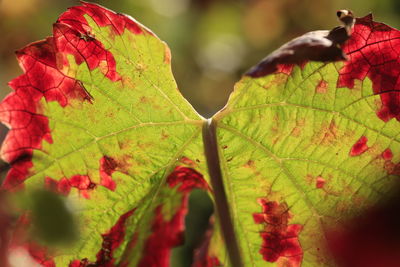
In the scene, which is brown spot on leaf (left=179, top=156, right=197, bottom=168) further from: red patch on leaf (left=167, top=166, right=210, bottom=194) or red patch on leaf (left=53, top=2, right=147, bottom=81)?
red patch on leaf (left=53, top=2, right=147, bottom=81)

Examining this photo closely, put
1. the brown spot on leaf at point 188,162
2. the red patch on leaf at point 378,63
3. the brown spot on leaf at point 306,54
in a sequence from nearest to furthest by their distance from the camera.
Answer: the brown spot on leaf at point 306,54 → the red patch on leaf at point 378,63 → the brown spot on leaf at point 188,162

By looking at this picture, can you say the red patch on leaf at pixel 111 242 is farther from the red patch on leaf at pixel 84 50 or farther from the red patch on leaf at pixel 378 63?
the red patch on leaf at pixel 378 63

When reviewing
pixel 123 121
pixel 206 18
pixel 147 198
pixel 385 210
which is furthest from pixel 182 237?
pixel 206 18

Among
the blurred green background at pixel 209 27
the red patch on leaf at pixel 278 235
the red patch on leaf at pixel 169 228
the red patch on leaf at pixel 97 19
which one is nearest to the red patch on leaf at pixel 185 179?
the red patch on leaf at pixel 169 228

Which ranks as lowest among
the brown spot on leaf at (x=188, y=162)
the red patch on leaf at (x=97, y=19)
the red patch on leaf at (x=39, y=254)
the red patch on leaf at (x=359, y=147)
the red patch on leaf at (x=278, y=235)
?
the red patch on leaf at (x=39, y=254)

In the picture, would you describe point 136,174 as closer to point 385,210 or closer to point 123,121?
point 123,121

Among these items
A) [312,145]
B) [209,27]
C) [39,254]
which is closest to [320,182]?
[312,145]

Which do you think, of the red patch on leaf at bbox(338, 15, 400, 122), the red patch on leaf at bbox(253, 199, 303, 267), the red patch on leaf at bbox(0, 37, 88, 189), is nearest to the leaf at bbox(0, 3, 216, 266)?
the red patch on leaf at bbox(0, 37, 88, 189)
